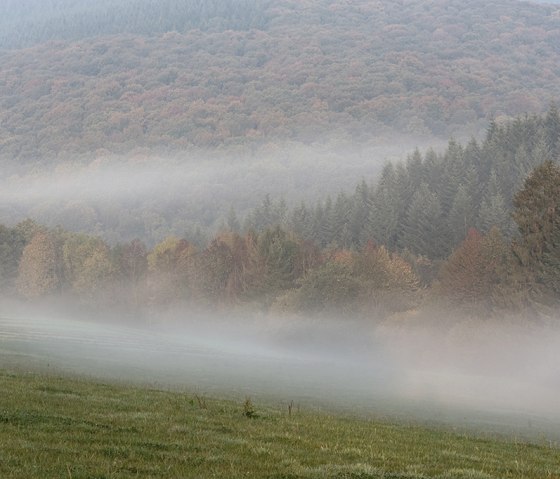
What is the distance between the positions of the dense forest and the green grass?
71.5m

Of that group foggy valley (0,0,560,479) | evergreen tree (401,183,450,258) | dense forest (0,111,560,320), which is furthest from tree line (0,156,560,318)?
evergreen tree (401,183,450,258)

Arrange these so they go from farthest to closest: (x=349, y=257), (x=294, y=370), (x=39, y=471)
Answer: (x=349, y=257) → (x=294, y=370) → (x=39, y=471)

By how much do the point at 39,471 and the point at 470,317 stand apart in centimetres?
9613

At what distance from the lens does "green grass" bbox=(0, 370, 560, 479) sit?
15000 millimetres

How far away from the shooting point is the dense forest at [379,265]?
304 ft

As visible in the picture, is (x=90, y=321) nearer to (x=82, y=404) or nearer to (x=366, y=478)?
(x=82, y=404)

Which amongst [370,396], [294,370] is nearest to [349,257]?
[294,370]

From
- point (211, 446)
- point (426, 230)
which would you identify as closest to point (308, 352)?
point (426, 230)

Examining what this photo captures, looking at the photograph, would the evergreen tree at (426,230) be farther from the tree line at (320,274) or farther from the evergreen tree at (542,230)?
the evergreen tree at (542,230)

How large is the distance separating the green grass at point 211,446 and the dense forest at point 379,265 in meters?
71.5

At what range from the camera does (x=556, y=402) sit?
67625 millimetres

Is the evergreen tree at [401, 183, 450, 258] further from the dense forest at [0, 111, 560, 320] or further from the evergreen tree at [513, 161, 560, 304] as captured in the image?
the evergreen tree at [513, 161, 560, 304]

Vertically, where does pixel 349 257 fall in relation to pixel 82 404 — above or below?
above

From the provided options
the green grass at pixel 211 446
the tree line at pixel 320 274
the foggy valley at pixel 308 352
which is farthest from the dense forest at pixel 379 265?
the green grass at pixel 211 446
